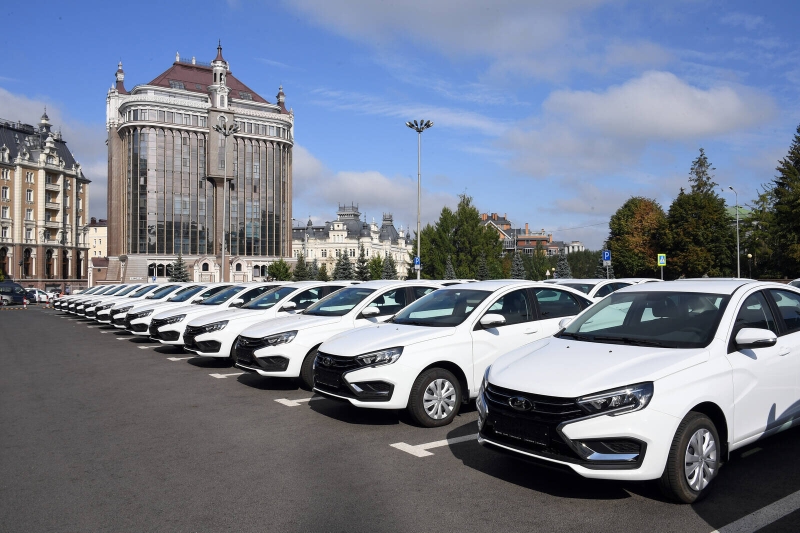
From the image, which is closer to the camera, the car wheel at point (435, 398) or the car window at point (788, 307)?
the car window at point (788, 307)

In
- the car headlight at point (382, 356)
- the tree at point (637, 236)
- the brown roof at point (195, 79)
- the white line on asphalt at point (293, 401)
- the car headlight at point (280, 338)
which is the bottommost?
the white line on asphalt at point (293, 401)

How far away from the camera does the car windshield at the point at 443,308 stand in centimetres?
762

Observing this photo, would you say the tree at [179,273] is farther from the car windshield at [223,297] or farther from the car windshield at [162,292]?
the car windshield at [223,297]

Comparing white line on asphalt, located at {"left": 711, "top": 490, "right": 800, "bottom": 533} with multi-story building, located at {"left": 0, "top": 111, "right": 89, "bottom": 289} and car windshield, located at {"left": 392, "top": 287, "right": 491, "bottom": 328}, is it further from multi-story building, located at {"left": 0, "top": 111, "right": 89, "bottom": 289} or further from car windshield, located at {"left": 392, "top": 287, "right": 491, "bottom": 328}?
multi-story building, located at {"left": 0, "top": 111, "right": 89, "bottom": 289}

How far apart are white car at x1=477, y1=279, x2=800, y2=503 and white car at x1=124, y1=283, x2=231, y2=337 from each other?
1289cm

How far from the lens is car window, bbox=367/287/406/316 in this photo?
33.7 feet

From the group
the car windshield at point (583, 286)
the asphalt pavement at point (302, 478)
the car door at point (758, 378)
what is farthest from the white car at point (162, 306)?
the car door at point (758, 378)

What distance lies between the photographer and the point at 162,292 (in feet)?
71.7

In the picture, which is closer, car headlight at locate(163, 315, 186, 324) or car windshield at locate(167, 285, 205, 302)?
car headlight at locate(163, 315, 186, 324)

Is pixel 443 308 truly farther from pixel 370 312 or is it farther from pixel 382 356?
pixel 370 312

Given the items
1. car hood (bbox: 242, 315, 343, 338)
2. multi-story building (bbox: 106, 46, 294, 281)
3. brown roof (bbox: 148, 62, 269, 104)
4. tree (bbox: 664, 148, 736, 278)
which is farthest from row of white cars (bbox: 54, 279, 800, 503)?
brown roof (bbox: 148, 62, 269, 104)

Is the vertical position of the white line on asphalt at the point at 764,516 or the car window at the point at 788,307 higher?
the car window at the point at 788,307

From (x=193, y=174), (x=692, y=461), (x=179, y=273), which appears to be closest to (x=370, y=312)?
(x=692, y=461)

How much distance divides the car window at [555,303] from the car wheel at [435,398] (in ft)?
5.68
